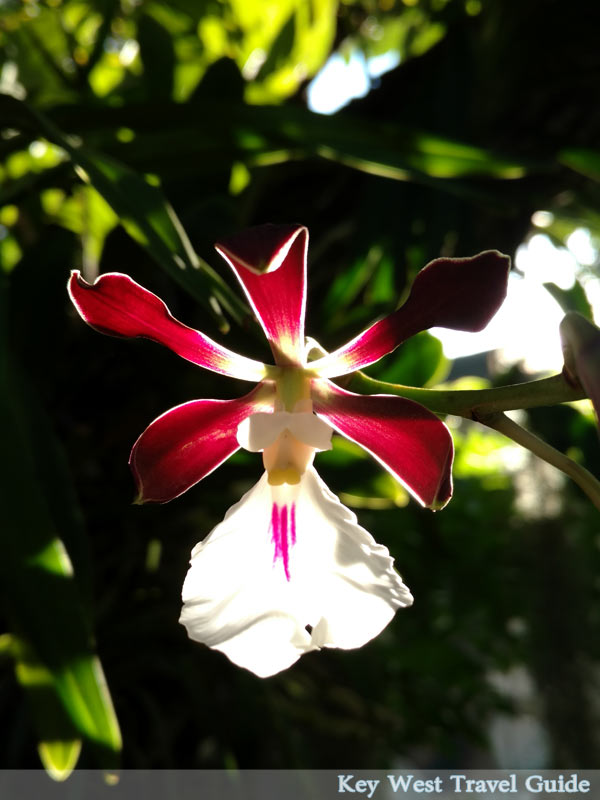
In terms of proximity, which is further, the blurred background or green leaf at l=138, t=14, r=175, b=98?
green leaf at l=138, t=14, r=175, b=98

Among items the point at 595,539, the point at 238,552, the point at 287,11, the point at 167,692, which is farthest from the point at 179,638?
the point at 595,539

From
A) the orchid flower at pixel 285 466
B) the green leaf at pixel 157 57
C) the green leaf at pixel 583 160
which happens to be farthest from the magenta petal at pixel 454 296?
the green leaf at pixel 157 57

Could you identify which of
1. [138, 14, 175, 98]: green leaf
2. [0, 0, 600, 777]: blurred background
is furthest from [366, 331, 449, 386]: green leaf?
[138, 14, 175, 98]: green leaf

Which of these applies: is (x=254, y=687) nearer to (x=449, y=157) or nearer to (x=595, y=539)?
(x=449, y=157)

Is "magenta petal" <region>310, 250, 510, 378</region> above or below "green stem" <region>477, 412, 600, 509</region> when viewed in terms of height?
above

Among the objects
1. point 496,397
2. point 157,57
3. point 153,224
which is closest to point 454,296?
point 496,397

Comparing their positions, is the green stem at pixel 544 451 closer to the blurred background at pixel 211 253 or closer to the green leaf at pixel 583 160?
the blurred background at pixel 211 253

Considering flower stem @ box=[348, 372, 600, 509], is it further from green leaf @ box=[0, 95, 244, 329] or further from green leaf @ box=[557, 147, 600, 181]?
green leaf @ box=[557, 147, 600, 181]
